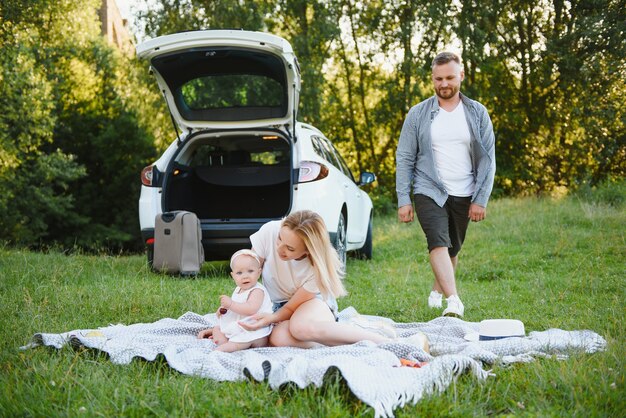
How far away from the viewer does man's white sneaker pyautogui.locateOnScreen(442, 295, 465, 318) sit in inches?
189

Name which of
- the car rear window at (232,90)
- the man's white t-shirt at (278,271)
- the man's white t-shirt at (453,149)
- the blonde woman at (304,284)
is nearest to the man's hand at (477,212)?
the man's white t-shirt at (453,149)

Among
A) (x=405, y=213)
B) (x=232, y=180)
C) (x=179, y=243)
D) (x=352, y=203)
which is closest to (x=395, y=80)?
(x=352, y=203)

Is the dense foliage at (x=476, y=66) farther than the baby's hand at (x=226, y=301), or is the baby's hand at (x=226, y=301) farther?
the dense foliage at (x=476, y=66)

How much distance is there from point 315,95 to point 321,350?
12.4 metres

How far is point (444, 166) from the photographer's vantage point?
5195 mm

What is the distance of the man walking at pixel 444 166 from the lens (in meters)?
5.09

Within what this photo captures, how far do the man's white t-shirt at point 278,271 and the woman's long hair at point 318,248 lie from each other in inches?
2.8

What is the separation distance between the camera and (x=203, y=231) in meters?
6.75

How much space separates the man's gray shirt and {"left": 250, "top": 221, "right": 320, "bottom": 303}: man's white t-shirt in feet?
4.87

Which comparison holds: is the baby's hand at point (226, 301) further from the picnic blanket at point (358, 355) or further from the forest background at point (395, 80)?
the forest background at point (395, 80)

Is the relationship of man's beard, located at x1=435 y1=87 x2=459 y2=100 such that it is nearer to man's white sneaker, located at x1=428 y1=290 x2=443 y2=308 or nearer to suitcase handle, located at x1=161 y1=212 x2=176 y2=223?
man's white sneaker, located at x1=428 y1=290 x2=443 y2=308

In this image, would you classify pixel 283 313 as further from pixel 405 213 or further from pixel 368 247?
pixel 368 247

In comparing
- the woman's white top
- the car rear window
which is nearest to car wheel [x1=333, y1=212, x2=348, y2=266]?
the woman's white top

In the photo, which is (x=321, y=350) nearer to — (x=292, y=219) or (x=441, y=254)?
(x=292, y=219)
